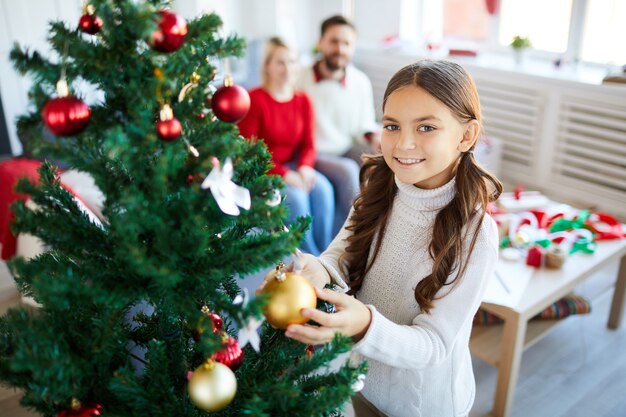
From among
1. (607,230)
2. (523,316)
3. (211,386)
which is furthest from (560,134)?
(211,386)

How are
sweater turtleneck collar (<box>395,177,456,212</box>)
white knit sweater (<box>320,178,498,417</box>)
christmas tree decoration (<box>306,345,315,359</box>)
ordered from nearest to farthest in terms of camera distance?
christmas tree decoration (<box>306,345,315,359</box>)
white knit sweater (<box>320,178,498,417</box>)
sweater turtleneck collar (<box>395,177,456,212</box>)

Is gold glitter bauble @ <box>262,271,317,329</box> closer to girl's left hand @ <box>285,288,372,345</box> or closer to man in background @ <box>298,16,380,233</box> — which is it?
girl's left hand @ <box>285,288,372,345</box>

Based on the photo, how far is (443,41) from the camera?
3.85 m

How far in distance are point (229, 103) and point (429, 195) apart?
1.60 ft

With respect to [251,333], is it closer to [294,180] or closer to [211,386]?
[211,386]

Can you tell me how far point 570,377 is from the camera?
1937mm

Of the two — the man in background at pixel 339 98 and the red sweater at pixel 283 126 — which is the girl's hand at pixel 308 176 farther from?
the man in background at pixel 339 98

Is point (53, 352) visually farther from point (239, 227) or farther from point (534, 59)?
point (534, 59)

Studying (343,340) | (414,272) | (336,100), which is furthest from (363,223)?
(336,100)

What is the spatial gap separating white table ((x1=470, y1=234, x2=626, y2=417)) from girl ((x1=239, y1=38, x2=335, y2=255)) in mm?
913

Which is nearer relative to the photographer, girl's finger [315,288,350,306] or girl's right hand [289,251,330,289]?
girl's finger [315,288,350,306]

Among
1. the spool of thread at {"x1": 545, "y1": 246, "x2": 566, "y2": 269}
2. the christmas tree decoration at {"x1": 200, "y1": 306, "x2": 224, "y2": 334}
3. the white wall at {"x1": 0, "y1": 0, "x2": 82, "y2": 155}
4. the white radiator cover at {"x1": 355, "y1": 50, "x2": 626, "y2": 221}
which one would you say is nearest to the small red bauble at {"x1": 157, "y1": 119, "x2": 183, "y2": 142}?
the christmas tree decoration at {"x1": 200, "y1": 306, "x2": 224, "y2": 334}

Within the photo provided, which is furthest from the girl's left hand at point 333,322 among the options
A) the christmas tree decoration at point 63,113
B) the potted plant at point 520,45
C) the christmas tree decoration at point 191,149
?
the potted plant at point 520,45

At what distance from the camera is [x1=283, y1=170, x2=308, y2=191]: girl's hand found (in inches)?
97.4
